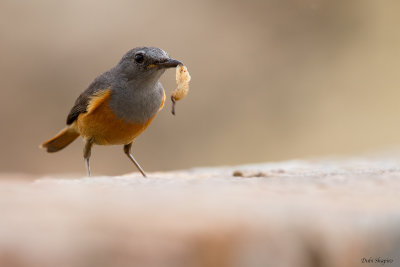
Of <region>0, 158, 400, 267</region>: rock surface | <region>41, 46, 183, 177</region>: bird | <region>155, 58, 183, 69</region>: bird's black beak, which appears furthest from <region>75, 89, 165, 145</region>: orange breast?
<region>0, 158, 400, 267</region>: rock surface

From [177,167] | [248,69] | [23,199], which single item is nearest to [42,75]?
[177,167]

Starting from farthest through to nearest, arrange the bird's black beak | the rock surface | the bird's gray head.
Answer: the bird's gray head < the bird's black beak < the rock surface

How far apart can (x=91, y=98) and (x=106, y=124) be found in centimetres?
28

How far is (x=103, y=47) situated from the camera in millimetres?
11344

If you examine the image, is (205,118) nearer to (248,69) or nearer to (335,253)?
(248,69)

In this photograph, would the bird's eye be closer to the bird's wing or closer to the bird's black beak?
the bird's black beak

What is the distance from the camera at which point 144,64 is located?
4688 mm

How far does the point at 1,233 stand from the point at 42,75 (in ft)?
33.0

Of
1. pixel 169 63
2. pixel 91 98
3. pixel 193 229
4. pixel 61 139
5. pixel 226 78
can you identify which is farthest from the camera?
pixel 226 78

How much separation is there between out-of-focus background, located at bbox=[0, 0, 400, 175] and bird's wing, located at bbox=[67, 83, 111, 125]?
17.6 feet

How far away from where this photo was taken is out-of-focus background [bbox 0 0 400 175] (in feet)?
35.7

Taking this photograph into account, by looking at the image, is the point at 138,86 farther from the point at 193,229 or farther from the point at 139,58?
the point at 193,229

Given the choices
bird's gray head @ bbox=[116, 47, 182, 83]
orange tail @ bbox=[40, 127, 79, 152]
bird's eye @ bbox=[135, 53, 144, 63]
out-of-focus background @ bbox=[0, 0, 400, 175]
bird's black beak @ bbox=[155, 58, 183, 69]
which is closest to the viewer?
bird's black beak @ bbox=[155, 58, 183, 69]

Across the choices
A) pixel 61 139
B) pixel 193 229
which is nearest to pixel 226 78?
pixel 61 139
